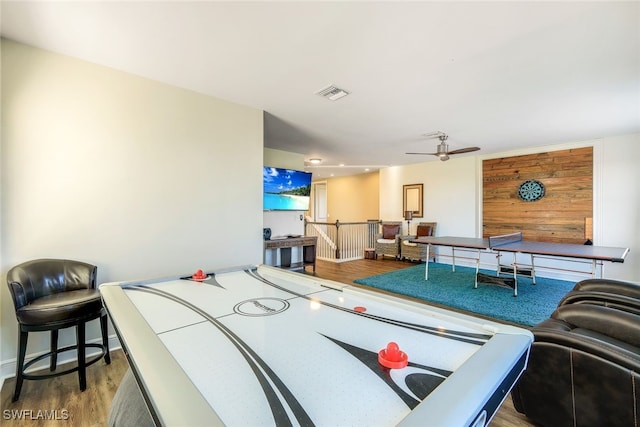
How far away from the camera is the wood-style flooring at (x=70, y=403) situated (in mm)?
1656

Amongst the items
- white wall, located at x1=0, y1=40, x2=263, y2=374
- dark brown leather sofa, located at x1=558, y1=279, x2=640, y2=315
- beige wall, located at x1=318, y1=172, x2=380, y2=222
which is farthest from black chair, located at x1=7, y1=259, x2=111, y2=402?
beige wall, located at x1=318, y1=172, x2=380, y2=222

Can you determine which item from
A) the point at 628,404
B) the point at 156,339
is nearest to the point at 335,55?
the point at 156,339

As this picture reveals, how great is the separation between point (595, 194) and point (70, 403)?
7418 millimetres

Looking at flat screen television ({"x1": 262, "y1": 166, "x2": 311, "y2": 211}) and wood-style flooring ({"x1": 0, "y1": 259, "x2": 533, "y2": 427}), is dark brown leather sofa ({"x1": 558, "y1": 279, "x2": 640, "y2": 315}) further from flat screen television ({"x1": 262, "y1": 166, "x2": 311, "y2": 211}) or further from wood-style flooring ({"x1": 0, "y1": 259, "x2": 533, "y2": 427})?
flat screen television ({"x1": 262, "y1": 166, "x2": 311, "y2": 211})

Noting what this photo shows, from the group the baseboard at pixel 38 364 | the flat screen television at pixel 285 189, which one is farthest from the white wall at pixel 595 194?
the baseboard at pixel 38 364

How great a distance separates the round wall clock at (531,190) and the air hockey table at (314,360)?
18.4 ft

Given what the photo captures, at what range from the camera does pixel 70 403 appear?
1.81m

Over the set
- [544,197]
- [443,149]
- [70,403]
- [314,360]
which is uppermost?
[443,149]

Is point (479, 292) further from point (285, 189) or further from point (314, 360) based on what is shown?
point (314, 360)

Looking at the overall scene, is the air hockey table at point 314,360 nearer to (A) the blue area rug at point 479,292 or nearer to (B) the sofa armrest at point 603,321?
(B) the sofa armrest at point 603,321

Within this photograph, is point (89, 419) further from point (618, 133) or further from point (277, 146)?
point (618, 133)

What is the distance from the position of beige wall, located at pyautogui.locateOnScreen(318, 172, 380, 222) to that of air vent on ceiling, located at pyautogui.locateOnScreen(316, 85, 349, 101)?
19.7 ft

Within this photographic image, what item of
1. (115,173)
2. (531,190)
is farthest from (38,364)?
(531,190)

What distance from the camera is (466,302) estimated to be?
12.2ft
